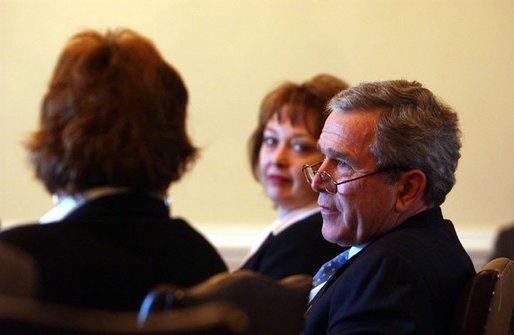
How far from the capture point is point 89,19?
445 cm

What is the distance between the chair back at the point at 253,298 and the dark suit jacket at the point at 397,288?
0.30 m

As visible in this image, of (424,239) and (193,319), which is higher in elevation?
(193,319)

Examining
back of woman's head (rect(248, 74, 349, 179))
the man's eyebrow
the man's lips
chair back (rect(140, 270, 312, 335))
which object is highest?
back of woman's head (rect(248, 74, 349, 179))

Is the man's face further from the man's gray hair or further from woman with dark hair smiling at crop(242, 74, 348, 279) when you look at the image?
Answer: woman with dark hair smiling at crop(242, 74, 348, 279)

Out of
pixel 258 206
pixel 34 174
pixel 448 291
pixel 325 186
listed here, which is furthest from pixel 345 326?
pixel 258 206

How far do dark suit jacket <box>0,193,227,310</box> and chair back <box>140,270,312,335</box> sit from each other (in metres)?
0.11

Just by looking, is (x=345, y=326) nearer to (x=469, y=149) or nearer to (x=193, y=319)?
(x=193, y=319)

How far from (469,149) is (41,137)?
9.91 feet

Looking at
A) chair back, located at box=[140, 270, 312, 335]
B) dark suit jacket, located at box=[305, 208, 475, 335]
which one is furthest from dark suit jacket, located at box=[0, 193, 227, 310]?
dark suit jacket, located at box=[305, 208, 475, 335]

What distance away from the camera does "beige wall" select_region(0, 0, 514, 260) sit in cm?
436

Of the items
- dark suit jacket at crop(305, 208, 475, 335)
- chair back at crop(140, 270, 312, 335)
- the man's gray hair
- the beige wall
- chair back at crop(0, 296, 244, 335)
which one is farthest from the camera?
the beige wall

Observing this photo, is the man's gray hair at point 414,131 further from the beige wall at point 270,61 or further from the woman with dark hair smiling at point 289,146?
the beige wall at point 270,61

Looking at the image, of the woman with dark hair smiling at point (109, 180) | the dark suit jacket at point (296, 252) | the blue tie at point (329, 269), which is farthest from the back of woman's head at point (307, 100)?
the woman with dark hair smiling at point (109, 180)

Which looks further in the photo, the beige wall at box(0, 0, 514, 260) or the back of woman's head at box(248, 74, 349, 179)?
the beige wall at box(0, 0, 514, 260)
